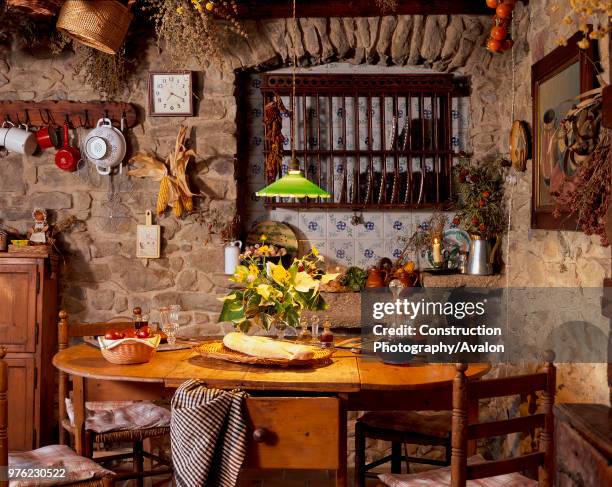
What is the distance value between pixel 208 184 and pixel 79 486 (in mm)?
2371

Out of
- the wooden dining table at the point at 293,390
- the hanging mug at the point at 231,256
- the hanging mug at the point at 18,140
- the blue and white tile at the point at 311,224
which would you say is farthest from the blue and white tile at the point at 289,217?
the wooden dining table at the point at 293,390

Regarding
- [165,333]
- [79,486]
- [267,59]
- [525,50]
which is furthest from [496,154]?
[79,486]

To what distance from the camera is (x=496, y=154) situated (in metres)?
4.66

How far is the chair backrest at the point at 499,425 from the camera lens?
2.35 m

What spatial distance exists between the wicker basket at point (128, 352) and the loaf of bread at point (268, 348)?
37 cm

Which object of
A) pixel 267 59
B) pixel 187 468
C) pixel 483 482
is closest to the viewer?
pixel 187 468

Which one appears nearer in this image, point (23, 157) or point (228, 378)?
point (228, 378)

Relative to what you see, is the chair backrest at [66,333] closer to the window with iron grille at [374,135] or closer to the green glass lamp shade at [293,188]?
the green glass lamp shade at [293,188]

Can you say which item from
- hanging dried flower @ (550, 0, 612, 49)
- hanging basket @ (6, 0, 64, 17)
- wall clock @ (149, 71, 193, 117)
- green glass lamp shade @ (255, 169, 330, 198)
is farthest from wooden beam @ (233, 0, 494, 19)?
green glass lamp shade @ (255, 169, 330, 198)

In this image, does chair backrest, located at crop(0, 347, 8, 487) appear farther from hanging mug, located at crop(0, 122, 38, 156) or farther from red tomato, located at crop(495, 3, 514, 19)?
red tomato, located at crop(495, 3, 514, 19)

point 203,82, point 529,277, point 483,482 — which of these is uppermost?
point 203,82

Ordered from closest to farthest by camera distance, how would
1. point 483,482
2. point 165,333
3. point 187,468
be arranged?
point 187,468 < point 483,482 < point 165,333

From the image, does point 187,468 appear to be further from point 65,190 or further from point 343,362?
point 65,190

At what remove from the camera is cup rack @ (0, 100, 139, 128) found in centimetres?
459
